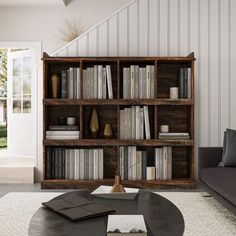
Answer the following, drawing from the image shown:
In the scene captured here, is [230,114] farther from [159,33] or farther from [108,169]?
[108,169]

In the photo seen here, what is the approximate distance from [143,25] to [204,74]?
102cm

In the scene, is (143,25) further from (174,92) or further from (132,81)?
(174,92)

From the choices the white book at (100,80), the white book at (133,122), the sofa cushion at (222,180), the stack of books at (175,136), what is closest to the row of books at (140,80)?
the white book at (133,122)

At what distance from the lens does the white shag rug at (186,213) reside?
2996mm

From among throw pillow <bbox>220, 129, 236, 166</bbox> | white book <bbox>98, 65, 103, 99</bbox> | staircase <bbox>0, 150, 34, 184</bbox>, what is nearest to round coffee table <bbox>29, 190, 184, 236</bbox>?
throw pillow <bbox>220, 129, 236, 166</bbox>

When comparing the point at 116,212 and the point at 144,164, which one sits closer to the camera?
the point at 116,212

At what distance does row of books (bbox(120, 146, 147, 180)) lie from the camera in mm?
4715

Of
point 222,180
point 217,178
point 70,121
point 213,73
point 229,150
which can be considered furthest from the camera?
point 213,73

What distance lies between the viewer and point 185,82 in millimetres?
4734

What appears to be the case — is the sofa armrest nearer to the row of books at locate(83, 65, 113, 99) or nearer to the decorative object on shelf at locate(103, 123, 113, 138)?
the decorative object on shelf at locate(103, 123, 113, 138)

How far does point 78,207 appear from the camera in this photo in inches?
86.9

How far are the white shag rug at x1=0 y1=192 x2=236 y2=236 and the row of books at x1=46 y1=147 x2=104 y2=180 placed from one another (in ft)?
1.53

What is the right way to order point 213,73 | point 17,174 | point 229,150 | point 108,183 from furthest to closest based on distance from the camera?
point 17,174 < point 213,73 < point 108,183 < point 229,150

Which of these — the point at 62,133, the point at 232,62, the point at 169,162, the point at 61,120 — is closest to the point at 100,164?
the point at 62,133
